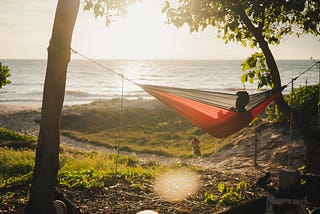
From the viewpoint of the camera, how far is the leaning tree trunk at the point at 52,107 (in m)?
3.17

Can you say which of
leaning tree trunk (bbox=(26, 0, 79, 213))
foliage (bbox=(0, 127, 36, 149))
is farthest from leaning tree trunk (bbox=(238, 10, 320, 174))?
foliage (bbox=(0, 127, 36, 149))

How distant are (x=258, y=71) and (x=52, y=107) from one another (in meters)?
3.97

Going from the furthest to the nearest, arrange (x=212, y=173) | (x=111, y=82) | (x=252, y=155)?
(x=111, y=82) → (x=252, y=155) → (x=212, y=173)

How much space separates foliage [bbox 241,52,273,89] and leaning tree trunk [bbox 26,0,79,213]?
11.5 feet

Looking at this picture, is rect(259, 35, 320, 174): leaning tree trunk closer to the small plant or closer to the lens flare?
the small plant

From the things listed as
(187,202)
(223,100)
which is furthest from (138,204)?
(223,100)

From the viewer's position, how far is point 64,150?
10727mm

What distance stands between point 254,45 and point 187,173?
115 inches

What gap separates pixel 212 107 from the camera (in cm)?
492

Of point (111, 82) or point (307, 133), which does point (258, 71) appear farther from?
point (111, 82)

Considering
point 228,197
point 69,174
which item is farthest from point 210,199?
point 69,174

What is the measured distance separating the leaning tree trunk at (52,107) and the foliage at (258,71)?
3.50m

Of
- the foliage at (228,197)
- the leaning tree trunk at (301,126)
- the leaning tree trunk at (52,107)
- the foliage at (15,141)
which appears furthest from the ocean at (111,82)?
the leaning tree trunk at (52,107)

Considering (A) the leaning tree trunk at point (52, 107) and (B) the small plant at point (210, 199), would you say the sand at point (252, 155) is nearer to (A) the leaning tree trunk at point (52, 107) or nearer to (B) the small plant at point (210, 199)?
(B) the small plant at point (210, 199)
